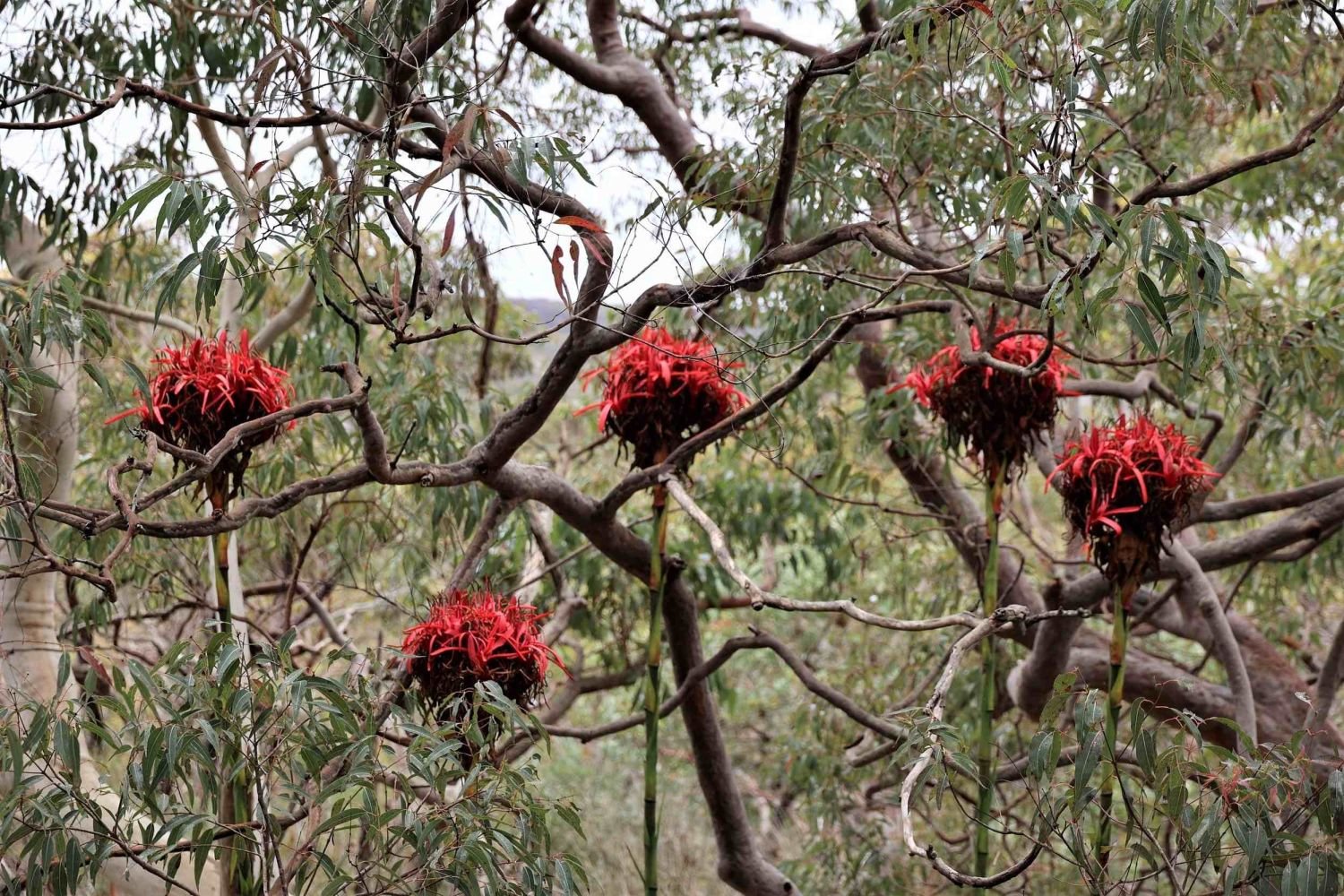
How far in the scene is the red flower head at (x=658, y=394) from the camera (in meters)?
2.40

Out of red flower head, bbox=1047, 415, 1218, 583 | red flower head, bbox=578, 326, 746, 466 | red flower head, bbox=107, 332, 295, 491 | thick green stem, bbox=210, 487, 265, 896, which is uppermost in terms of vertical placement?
red flower head, bbox=578, 326, 746, 466

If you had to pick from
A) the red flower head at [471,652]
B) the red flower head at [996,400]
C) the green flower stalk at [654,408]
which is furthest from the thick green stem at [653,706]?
the red flower head at [996,400]

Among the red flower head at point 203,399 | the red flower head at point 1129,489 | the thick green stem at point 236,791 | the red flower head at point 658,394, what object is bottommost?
the thick green stem at point 236,791

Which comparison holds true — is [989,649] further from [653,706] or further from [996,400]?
[653,706]

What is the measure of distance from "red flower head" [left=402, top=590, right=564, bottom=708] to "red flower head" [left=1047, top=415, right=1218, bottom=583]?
0.98 metres

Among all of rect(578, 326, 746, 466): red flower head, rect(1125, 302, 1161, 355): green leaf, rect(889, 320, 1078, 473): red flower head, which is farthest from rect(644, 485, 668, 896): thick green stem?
rect(1125, 302, 1161, 355): green leaf

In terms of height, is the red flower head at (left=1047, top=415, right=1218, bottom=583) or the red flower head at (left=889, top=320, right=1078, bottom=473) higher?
the red flower head at (left=889, top=320, right=1078, bottom=473)

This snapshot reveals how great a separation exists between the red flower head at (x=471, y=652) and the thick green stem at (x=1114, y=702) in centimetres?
97

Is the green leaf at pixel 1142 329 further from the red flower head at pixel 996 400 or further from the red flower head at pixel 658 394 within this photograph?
the red flower head at pixel 658 394

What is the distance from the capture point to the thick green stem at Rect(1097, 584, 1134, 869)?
6.66 feet

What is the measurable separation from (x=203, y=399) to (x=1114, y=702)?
1596 millimetres

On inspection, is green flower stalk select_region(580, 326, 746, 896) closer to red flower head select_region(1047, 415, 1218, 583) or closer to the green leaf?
red flower head select_region(1047, 415, 1218, 583)

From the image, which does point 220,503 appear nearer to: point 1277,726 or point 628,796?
point 1277,726

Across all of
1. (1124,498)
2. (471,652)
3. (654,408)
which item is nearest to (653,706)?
(471,652)
